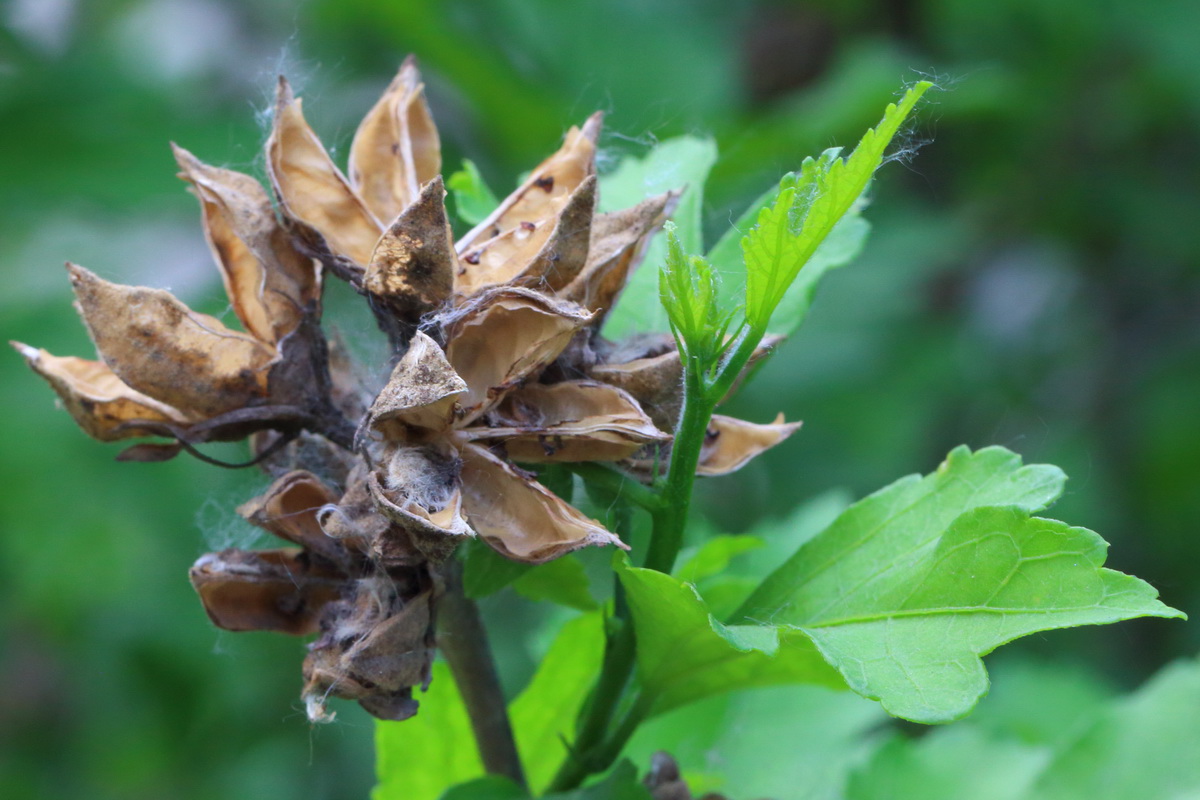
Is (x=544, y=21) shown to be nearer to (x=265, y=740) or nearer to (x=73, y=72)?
(x=73, y=72)

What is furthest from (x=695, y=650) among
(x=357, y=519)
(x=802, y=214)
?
(x=802, y=214)

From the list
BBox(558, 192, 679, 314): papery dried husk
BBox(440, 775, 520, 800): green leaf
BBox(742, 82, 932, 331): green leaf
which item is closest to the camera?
BBox(742, 82, 932, 331): green leaf

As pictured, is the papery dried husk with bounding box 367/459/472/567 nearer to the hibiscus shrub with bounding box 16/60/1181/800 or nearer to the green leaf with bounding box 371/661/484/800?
the hibiscus shrub with bounding box 16/60/1181/800

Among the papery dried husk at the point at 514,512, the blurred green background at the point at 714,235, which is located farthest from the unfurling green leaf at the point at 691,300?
the blurred green background at the point at 714,235

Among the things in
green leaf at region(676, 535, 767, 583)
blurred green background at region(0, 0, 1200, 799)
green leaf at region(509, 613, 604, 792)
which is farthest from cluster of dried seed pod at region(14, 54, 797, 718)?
blurred green background at region(0, 0, 1200, 799)

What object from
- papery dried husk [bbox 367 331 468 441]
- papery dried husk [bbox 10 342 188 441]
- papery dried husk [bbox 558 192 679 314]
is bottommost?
papery dried husk [bbox 10 342 188 441]
